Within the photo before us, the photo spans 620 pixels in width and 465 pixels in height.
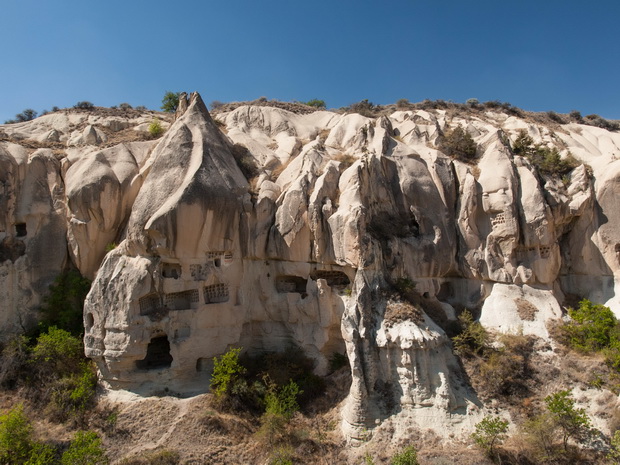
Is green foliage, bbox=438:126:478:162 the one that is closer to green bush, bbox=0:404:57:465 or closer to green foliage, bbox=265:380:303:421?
green foliage, bbox=265:380:303:421

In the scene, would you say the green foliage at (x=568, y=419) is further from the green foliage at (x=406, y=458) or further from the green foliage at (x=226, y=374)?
the green foliage at (x=226, y=374)

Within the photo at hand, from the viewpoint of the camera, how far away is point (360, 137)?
18.2 m

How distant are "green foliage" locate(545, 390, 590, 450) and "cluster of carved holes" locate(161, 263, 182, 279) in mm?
12452

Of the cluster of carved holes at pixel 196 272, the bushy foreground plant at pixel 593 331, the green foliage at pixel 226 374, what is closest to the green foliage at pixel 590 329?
the bushy foreground plant at pixel 593 331

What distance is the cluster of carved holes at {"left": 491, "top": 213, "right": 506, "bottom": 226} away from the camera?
14337 mm

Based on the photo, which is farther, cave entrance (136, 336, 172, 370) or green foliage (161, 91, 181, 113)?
green foliage (161, 91, 181, 113)

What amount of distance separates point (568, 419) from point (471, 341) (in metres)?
3.35

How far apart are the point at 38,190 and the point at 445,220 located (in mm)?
16726

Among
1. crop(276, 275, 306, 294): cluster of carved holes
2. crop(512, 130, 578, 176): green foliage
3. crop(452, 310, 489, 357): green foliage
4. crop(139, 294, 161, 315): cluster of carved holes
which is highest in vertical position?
crop(512, 130, 578, 176): green foliage

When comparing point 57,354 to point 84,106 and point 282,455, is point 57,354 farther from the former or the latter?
point 84,106

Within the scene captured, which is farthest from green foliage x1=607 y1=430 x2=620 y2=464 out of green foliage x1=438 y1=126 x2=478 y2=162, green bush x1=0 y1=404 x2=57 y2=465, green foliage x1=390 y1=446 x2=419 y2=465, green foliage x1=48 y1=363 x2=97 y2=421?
green foliage x1=48 y1=363 x2=97 y2=421

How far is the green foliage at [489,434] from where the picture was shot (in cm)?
992

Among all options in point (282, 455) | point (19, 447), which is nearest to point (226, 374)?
point (282, 455)

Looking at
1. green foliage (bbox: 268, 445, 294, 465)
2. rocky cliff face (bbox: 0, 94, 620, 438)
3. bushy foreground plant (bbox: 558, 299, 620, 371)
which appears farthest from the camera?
rocky cliff face (bbox: 0, 94, 620, 438)
